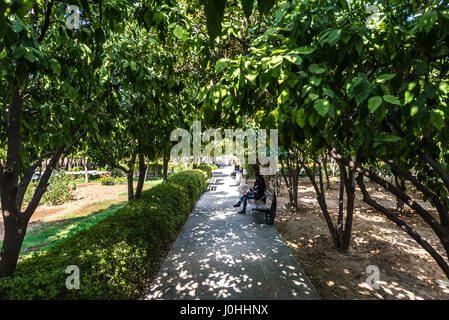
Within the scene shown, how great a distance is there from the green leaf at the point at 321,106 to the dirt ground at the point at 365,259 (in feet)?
12.0

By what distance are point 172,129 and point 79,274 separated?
2250 millimetres

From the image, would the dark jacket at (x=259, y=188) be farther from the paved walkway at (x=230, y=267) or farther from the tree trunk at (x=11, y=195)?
the tree trunk at (x=11, y=195)

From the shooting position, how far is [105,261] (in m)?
3.09

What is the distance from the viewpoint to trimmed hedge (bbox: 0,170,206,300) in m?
2.40

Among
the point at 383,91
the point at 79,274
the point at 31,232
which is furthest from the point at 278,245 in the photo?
the point at 31,232

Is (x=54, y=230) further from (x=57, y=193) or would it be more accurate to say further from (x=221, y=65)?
(x=221, y=65)

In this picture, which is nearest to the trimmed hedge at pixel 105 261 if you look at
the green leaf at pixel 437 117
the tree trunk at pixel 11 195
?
the tree trunk at pixel 11 195

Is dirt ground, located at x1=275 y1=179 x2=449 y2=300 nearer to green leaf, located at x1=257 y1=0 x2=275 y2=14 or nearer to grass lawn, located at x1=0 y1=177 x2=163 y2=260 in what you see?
green leaf, located at x1=257 y1=0 x2=275 y2=14

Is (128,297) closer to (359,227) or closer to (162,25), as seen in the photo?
(162,25)

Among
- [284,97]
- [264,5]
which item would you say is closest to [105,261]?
[284,97]

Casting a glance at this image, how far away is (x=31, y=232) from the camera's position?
7875 mm

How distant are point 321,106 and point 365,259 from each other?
5.07 metres

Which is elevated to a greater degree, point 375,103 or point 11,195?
point 375,103

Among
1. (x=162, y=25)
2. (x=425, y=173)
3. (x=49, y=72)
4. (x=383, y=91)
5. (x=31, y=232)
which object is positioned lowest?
(x=31, y=232)
